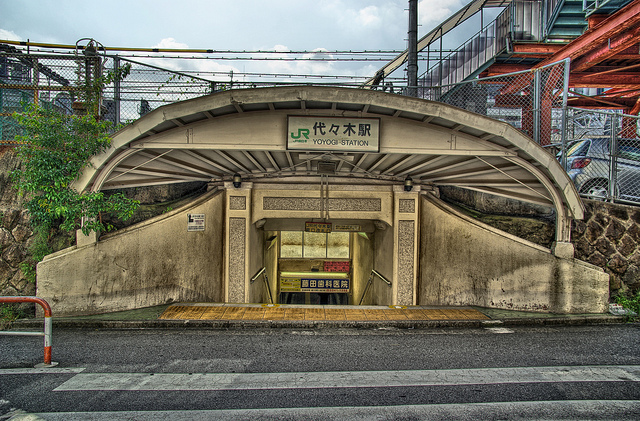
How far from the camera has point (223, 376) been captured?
4523mm

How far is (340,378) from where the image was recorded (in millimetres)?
4488

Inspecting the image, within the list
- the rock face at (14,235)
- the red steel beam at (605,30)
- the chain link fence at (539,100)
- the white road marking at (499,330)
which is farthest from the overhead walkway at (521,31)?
the rock face at (14,235)

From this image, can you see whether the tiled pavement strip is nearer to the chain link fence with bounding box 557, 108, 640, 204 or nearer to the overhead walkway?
the chain link fence with bounding box 557, 108, 640, 204

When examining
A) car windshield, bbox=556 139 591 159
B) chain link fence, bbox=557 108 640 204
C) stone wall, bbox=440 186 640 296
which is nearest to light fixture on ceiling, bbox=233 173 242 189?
stone wall, bbox=440 186 640 296

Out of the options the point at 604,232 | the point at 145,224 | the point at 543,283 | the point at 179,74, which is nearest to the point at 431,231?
the point at 543,283

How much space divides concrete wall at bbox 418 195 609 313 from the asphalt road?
928mm

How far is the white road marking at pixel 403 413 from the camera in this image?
355 centimetres

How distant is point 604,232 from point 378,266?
6397 millimetres

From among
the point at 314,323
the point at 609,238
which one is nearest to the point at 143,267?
the point at 314,323

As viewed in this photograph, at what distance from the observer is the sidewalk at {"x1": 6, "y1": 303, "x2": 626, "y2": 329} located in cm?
641

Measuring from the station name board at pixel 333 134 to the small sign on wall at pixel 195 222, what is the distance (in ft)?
11.5

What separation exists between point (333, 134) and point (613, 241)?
7.08 meters

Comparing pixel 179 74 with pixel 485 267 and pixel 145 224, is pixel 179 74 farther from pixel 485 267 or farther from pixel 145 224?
pixel 485 267

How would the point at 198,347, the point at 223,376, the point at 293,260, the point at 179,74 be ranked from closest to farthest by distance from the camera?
the point at 223,376 < the point at 198,347 < the point at 179,74 < the point at 293,260
